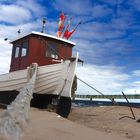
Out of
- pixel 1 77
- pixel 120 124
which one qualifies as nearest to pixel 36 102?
pixel 1 77

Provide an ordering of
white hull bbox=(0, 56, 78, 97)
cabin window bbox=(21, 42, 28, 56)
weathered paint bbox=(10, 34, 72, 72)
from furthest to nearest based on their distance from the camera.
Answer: cabin window bbox=(21, 42, 28, 56) < weathered paint bbox=(10, 34, 72, 72) < white hull bbox=(0, 56, 78, 97)

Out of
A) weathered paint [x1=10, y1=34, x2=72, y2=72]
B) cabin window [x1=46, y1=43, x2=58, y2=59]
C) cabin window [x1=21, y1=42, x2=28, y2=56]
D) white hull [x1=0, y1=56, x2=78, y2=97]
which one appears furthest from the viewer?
cabin window [x1=21, y1=42, x2=28, y2=56]

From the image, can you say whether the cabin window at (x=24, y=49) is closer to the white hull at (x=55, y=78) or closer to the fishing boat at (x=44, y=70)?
the fishing boat at (x=44, y=70)

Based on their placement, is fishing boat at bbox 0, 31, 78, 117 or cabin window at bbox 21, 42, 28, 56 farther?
cabin window at bbox 21, 42, 28, 56

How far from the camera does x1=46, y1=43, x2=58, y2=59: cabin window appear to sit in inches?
534

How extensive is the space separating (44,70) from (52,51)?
5.90ft

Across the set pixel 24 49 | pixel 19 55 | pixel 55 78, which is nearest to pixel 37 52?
pixel 24 49

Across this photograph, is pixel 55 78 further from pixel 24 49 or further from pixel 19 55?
pixel 19 55

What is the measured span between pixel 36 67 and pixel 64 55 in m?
2.21

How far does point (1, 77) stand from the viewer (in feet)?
46.2

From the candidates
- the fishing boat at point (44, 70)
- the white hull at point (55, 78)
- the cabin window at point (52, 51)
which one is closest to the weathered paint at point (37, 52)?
the fishing boat at point (44, 70)

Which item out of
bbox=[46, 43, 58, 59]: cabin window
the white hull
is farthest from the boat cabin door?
the white hull

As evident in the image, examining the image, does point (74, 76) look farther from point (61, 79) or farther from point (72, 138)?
point (72, 138)

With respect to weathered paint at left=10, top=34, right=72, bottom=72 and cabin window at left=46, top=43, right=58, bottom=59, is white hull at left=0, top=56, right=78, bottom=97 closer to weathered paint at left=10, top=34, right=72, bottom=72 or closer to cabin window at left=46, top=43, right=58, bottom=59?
weathered paint at left=10, top=34, right=72, bottom=72
